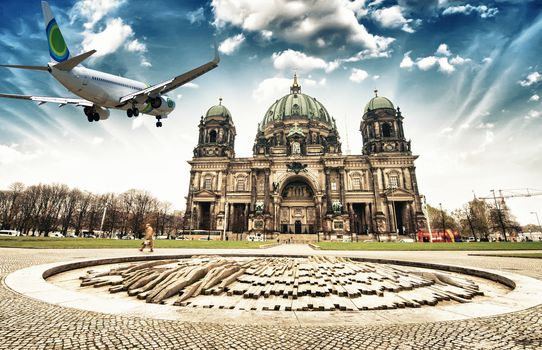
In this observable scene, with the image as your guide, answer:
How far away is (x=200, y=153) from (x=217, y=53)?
172 feet

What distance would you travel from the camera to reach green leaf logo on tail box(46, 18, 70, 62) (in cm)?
959

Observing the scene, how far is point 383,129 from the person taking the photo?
56.7 meters

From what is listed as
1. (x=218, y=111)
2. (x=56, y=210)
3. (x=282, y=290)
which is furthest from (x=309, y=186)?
(x=56, y=210)

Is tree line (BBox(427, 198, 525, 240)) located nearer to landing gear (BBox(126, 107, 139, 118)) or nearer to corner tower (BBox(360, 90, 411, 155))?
corner tower (BBox(360, 90, 411, 155))

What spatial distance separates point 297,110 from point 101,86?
59.5 meters

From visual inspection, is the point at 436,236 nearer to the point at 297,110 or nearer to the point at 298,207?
the point at 298,207

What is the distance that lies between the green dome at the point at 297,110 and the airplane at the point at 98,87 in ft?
183

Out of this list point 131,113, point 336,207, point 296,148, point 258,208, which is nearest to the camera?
point 131,113

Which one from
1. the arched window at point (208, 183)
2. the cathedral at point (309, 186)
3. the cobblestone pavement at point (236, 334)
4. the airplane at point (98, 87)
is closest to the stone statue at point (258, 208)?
the cathedral at point (309, 186)

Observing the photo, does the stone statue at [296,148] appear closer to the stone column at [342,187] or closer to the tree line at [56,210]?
the stone column at [342,187]

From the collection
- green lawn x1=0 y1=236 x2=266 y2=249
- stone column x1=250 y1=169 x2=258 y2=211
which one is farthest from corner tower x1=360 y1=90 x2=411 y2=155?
green lawn x1=0 y1=236 x2=266 y2=249

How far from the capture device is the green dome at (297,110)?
67.2m

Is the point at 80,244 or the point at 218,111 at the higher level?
the point at 218,111

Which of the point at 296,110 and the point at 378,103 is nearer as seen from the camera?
the point at 378,103
